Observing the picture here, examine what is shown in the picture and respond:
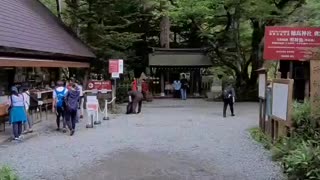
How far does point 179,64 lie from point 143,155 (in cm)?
2739

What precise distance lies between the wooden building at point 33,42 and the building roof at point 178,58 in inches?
422

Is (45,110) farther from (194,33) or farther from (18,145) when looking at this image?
(194,33)

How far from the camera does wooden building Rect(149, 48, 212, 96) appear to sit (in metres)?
37.7

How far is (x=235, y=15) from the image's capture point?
30047 mm

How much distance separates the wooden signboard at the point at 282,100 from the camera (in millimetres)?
10820

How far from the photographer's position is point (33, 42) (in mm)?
18297

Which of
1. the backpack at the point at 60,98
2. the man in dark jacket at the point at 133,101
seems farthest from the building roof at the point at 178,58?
the backpack at the point at 60,98

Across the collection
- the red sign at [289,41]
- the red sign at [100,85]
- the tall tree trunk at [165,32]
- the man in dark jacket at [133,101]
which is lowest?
the man in dark jacket at [133,101]

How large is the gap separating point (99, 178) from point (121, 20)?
27.2 meters

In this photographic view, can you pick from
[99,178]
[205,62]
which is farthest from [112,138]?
[205,62]

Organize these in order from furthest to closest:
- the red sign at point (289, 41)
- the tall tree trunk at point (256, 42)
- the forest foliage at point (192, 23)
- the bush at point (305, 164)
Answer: the tall tree trunk at point (256, 42), the forest foliage at point (192, 23), the red sign at point (289, 41), the bush at point (305, 164)

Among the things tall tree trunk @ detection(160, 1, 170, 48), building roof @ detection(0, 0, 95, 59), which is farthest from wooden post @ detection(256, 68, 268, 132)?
tall tree trunk @ detection(160, 1, 170, 48)

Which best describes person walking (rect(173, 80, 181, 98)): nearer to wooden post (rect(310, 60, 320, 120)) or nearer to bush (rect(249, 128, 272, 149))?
bush (rect(249, 128, 272, 149))

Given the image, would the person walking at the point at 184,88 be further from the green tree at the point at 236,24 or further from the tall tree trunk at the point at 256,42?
the tall tree trunk at the point at 256,42
